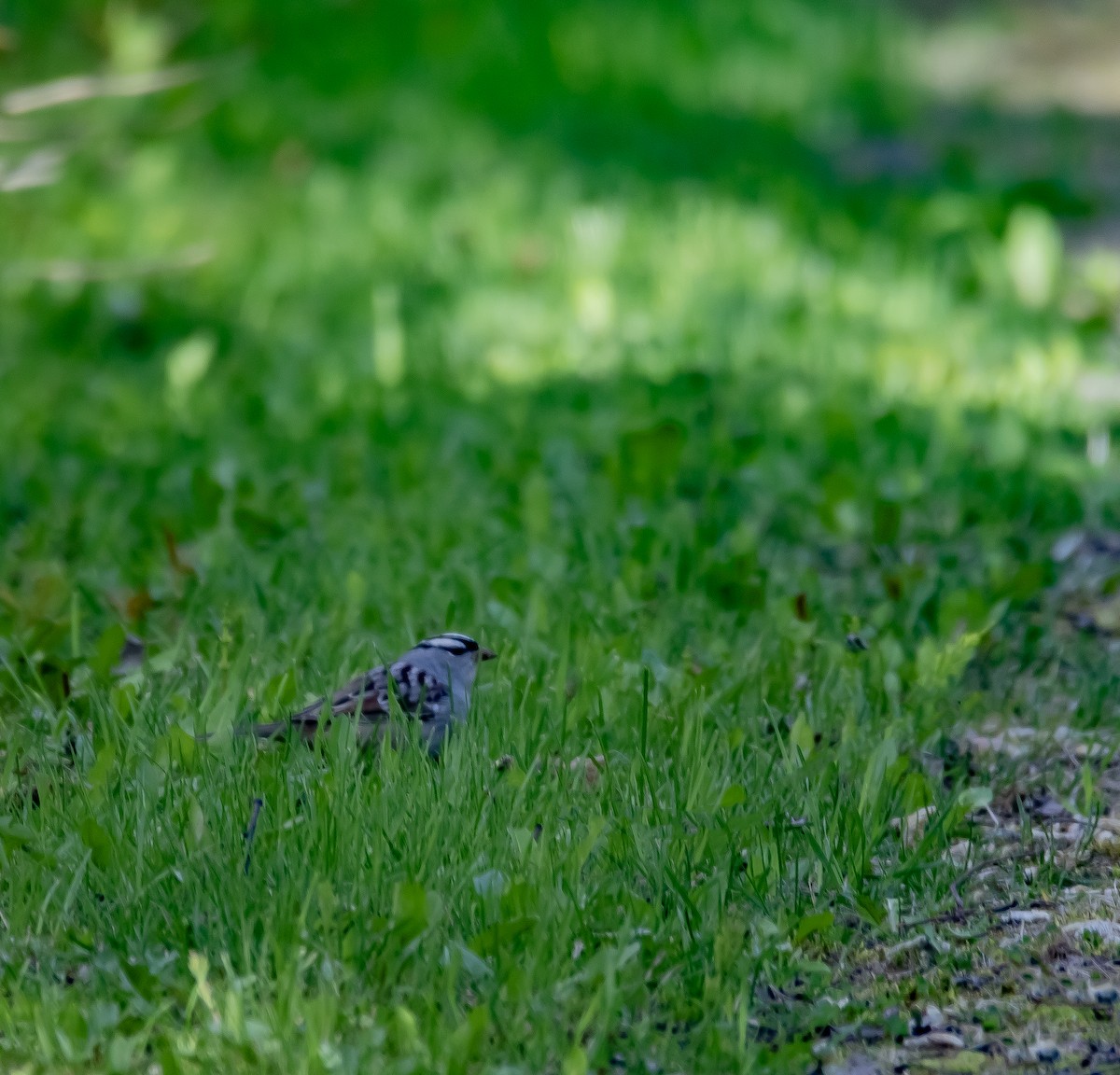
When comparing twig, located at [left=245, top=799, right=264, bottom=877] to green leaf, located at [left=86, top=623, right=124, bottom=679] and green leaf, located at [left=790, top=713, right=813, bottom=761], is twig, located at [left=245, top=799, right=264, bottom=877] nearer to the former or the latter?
green leaf, located at [left=86, top=623, right=124, bottom=679]

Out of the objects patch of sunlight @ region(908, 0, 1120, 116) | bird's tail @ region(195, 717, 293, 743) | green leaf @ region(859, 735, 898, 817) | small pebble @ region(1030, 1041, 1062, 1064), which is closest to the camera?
small pebble @ region(1030, 1041, 1062, 1064)

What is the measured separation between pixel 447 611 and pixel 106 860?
142cm

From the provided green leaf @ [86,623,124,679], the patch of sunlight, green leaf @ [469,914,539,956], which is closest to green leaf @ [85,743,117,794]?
green leaf @ [86,623,124,679]

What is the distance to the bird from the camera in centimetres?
367

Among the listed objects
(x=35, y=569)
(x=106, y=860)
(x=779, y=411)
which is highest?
(x=106, y=860)

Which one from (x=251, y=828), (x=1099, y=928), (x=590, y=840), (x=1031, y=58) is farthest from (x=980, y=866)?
(x=1031, y=58)

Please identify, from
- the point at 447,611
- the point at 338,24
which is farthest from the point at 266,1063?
the point at 338,24

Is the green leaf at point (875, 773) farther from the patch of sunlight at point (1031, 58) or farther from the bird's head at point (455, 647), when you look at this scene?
the patch of sunlight at point (1031, 58)

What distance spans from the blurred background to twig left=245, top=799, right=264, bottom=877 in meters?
1.09

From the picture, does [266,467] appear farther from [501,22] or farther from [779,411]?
[501,22]

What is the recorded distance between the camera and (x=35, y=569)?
5090 mm

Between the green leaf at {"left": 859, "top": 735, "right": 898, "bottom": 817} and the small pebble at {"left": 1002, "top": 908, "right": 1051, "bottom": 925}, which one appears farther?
the green leaf at {"left": 859, "top": 735, "right": 898, "bottom": 817}

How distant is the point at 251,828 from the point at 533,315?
4701mm

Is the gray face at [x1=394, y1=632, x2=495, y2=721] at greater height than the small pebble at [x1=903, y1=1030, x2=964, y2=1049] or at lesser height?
greater
